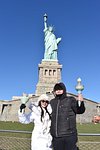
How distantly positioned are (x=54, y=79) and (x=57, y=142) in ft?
125

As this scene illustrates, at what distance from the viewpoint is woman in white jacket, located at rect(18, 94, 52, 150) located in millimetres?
4668

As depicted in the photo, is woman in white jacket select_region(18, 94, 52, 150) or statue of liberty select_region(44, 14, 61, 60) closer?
woman in white jacket select_region(18, 94, 52, 150)

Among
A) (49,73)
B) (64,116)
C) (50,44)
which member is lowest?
(64,116)

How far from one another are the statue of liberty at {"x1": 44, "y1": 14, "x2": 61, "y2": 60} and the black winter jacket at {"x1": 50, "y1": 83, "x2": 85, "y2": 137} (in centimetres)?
3901

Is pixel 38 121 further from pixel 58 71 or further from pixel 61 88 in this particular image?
pixel 58 71

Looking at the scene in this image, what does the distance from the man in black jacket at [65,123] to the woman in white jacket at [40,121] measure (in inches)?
4.4

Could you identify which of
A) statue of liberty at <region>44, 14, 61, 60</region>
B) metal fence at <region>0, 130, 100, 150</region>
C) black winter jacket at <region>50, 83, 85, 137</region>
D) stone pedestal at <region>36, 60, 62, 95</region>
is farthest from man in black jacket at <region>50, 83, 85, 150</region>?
statue of liberty at <region>44, 14, 61, 60</region>

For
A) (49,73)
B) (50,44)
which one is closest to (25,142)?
(49,73)

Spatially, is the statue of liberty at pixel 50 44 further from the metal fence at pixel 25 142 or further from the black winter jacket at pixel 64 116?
the black winter jacket at pixel 64 116

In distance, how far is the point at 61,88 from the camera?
15.8 feet

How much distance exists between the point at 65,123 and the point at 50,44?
1579 inches

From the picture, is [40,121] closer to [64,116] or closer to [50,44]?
[64,116]

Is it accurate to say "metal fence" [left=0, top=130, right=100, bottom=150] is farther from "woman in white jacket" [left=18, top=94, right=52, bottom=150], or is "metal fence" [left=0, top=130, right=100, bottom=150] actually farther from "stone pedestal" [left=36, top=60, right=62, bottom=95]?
"stone pedestal" [left=36, top=60, right=62, bottom=95]

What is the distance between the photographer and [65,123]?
459 centimetres
